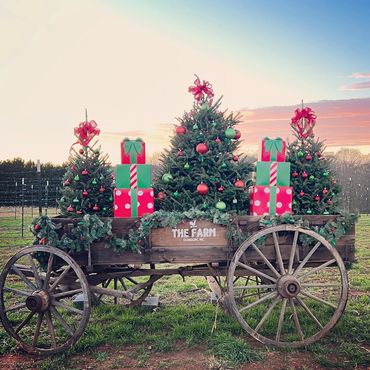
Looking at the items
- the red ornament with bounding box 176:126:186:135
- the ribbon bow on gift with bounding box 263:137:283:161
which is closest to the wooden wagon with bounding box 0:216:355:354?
the ribbon bow on gift with bounding box 263:137:283:161

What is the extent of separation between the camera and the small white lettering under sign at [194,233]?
4.08 meters

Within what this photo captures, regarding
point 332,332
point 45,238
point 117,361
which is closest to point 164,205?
point 45,238

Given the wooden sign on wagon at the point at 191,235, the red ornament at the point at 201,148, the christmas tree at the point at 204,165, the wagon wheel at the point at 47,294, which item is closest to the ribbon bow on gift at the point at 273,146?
the christmas tree at the point at 204,165

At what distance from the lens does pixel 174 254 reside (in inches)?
160

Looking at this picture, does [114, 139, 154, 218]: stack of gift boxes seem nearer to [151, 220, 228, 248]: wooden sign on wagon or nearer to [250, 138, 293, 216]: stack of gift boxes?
[151, 220, 228, 248]: wooden sign on wagon

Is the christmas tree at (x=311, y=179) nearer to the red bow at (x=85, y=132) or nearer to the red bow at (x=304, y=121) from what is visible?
the red bow at (x=304, y=121)

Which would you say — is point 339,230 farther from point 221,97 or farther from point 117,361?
point 117,361

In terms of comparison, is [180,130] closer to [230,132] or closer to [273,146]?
[230,132]

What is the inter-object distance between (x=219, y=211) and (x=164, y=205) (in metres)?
0.79

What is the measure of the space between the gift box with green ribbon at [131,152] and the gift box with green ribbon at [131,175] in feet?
0.24

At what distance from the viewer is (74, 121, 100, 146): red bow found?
16.1 feet

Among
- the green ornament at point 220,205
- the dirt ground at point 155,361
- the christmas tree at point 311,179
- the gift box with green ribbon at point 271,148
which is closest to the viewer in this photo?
the dirt ground at point 155,361

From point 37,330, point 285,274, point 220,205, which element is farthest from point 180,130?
point 37,330

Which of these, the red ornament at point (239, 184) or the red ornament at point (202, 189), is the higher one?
the red ornament at point (239, 184)
